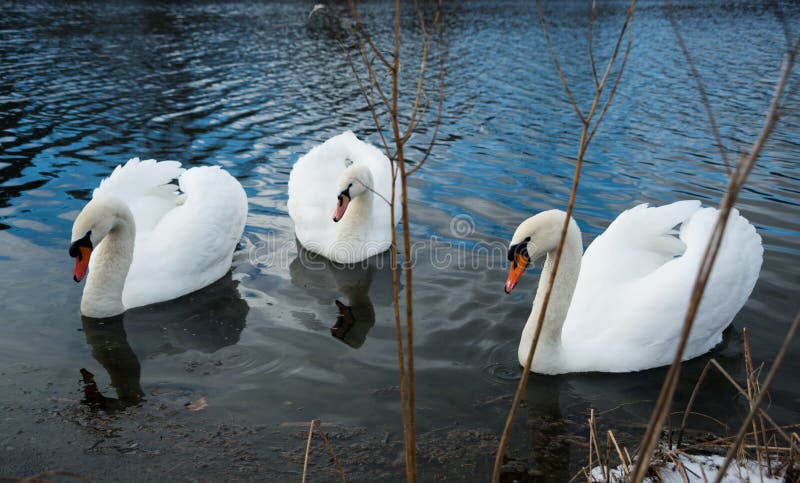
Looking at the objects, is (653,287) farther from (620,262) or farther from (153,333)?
(153,333)

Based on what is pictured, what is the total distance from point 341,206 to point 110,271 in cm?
234

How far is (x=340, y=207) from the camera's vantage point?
7.11 metres

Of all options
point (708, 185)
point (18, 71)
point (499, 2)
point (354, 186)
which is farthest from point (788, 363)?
point (499, 2)

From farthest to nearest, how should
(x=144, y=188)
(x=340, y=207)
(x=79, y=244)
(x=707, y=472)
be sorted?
(x=340, y=207) → (x=144, y=188) → (x=79, y=244) → (x=707, y=472)

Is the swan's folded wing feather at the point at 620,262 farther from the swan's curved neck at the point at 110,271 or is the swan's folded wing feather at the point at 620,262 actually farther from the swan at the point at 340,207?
the swan's curved neck at the point at 110,271

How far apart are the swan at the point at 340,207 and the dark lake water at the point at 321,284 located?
0.27m

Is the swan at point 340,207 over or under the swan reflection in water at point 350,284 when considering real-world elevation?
over

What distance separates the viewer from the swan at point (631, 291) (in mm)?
4820

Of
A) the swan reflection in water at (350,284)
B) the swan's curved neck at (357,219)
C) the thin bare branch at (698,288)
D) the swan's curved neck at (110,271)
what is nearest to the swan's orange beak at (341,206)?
the swan's curved neck at (357,219)

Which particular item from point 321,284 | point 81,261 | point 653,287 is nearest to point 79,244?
point 81,261

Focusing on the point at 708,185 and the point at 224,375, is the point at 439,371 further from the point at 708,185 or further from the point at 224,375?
the point at 708,185

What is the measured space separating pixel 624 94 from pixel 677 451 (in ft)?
44.5

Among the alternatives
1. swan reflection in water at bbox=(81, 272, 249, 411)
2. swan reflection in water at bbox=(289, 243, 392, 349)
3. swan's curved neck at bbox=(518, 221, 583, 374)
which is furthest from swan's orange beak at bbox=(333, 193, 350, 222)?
swan's curved neck at bbox=(518, 221, 583, 374)

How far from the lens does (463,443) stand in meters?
4.40
